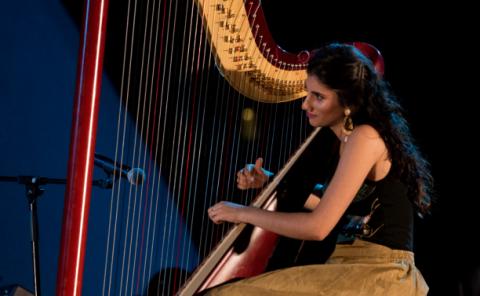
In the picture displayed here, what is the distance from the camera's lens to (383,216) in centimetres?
158

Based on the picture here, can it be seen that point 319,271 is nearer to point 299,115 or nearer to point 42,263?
point 299,115

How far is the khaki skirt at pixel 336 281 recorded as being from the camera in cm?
136

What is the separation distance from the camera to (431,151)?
9.07ft

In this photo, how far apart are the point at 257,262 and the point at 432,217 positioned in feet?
4.92

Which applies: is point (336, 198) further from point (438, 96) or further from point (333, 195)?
point (438, 96)

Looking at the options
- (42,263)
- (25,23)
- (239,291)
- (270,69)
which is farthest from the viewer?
(42,263)

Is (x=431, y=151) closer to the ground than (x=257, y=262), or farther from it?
farther from it

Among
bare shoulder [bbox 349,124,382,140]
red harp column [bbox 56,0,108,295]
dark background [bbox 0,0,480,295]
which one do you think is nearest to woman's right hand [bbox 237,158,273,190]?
bare shoulder [bbox 349,124,382,140]

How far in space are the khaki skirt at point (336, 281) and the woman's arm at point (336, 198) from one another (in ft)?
0.33

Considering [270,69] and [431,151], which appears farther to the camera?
[431,151]

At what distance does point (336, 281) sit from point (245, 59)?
27.6 inches

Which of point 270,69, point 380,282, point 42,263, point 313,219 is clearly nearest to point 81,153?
point 313,219

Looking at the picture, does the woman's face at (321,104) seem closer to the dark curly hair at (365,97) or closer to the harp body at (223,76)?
the dark curly hair at (365,97)

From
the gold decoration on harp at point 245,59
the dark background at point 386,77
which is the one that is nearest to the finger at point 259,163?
the gold decoration on harp at point 245,59
